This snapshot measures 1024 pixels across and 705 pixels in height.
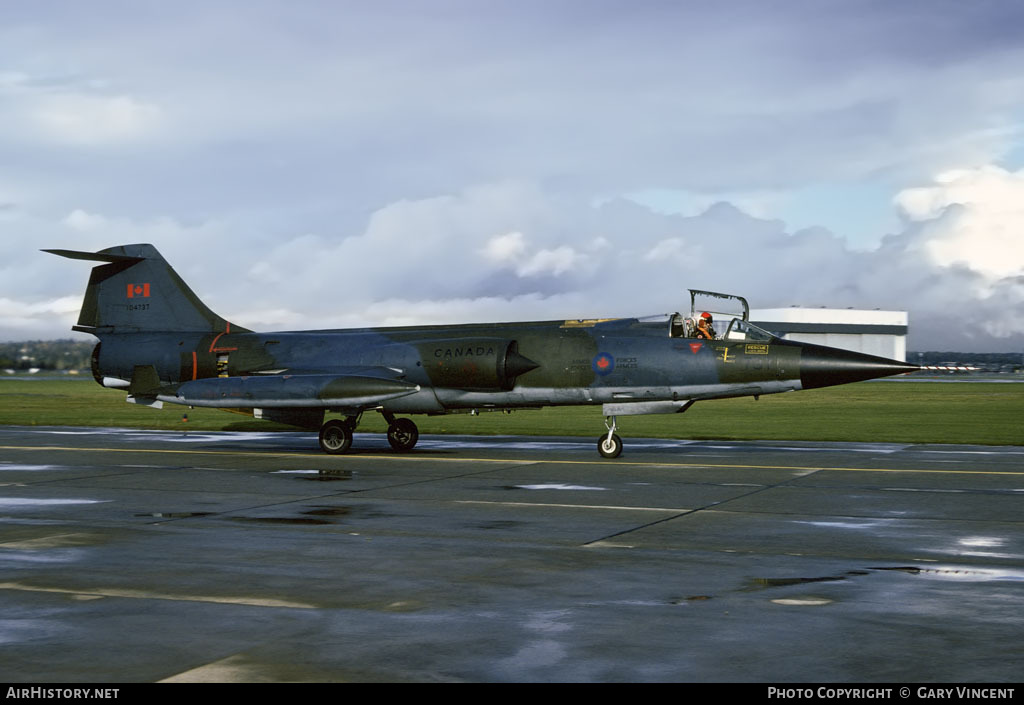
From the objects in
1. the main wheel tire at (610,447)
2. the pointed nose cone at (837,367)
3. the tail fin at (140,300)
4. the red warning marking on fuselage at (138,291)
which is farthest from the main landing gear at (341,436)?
the pointed nose cone at (837,367)

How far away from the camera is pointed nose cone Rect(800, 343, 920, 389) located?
65.0 ft

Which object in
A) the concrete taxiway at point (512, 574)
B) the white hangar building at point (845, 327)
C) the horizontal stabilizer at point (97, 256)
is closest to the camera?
the concrete taxiway at point (512, 574)

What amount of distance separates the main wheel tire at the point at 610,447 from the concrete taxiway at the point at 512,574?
2617 mm

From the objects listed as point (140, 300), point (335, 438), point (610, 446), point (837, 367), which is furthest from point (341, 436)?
point (837, 367)

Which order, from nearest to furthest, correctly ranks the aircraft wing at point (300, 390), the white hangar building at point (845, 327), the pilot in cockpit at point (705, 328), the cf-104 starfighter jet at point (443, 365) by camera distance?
the cf-104 starfighter jet at point (443, 365) < the pilot in cockpit at point (705, 328) < the aircraft wing at point (300, 390) < the white hangar building at point (845, 327)

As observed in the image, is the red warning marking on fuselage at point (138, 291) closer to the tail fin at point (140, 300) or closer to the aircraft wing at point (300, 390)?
the tail fin at point (140, 300)

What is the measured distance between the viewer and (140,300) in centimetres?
2666

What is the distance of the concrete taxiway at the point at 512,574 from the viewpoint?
6562 millimetres

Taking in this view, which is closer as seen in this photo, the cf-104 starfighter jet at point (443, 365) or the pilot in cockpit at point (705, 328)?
the cf-104 starfighter jet at point (443, 365)

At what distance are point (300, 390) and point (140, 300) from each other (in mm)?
6682

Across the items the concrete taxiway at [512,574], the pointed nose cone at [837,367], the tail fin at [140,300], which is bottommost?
the concrete taxiway at [512,574]

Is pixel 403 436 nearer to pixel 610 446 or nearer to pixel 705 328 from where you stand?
pixel 610 446

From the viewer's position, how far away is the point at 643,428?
3209 centimetres

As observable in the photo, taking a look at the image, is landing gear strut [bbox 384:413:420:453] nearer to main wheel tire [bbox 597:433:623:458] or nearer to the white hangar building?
main wheel tire [bbox 597:433:623:458]
